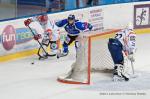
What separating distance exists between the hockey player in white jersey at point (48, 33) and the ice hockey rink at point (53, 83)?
0.24m

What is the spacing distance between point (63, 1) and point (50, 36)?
2.95 metres

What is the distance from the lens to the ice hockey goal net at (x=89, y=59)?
8078 mm

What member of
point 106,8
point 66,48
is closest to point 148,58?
point 66,48

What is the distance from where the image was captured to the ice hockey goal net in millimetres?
8078

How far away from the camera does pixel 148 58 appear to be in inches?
405

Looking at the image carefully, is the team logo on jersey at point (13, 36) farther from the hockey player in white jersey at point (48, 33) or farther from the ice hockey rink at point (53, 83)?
the ice hockey rink at point (53, 83)

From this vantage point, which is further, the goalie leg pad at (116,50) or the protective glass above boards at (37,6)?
the protective glass above boards at (37,6)

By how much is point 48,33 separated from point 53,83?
7.20 ft

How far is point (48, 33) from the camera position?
1013 cm

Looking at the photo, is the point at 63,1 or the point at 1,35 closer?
the point at 1,35

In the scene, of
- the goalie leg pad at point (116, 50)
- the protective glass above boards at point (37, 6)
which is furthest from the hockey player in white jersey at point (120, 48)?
the protective glass above boards at point (37, 6)

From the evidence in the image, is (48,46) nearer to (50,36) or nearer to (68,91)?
(50,36)

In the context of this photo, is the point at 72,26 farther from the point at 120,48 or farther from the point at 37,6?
the point at 37,6

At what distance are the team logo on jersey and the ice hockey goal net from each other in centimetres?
180
